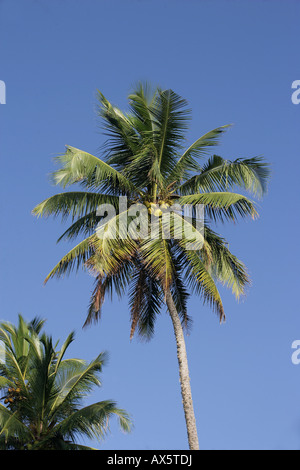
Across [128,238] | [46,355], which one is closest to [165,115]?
[128,238]

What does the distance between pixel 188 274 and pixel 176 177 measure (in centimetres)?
279

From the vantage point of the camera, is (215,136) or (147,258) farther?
(215,136)

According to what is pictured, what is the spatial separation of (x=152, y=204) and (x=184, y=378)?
4656 mm

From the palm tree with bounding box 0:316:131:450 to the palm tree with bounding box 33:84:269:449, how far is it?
181cm

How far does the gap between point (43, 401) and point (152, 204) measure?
5.92m

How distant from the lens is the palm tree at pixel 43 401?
20.1 metres

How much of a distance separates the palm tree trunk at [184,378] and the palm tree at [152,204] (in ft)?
0.09

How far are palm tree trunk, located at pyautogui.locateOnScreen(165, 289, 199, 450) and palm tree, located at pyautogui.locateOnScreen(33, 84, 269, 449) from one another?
0.09 feet

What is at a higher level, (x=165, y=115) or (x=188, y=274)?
(x=165, y=115)

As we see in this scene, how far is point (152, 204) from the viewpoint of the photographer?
67.7ft

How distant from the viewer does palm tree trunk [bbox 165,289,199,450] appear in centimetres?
1827
